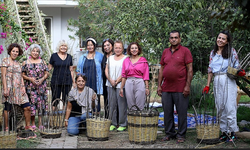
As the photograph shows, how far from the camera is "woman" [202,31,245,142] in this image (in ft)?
18.8

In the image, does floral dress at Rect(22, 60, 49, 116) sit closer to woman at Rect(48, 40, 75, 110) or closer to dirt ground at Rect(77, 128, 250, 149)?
woman at Rect(48, 40, 75, 110)

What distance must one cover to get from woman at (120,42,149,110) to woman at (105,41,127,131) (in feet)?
1.07

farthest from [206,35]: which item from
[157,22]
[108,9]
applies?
[108,9]

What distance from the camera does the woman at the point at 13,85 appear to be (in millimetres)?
6371

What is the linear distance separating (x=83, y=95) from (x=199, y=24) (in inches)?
110

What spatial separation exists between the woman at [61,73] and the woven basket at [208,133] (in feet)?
9.74

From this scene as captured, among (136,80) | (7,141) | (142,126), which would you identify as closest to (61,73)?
(136,80)

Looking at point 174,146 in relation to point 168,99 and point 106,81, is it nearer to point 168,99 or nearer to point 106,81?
point 168,99

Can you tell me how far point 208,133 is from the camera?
5527 mm

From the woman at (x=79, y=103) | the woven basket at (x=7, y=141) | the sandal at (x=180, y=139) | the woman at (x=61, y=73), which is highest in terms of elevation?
the woman at (x=61, y=73)

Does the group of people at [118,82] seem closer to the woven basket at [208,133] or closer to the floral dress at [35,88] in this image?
the floral dress at [35,88]

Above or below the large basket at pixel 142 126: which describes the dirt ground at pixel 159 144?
below

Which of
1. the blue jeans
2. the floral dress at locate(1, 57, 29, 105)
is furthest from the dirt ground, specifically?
the floral dress at locate(1, 57, 29, 105)

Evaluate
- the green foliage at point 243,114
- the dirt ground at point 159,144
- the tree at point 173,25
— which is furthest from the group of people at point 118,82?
the green foliage at point 243,114
